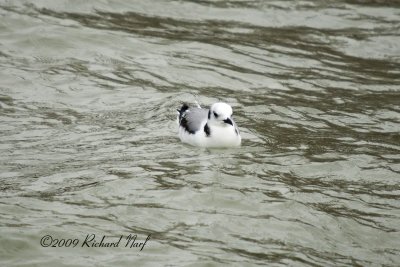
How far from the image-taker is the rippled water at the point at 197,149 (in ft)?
29.1

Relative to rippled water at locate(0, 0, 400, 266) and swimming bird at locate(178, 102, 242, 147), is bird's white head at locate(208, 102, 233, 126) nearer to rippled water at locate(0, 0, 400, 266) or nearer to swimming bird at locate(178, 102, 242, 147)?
swimming bird at locate(178, 102, 242, 147)

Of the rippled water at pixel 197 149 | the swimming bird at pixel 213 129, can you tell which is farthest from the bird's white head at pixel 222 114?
the rippled water at pixel 197 149

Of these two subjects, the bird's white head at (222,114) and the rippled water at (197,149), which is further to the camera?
the bird's white head at (222,114)

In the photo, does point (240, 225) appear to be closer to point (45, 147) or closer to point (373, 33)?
point (45, 147)

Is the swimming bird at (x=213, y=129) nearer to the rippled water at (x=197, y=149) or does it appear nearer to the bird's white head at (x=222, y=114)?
the bird's white head at (x=222, y=114)

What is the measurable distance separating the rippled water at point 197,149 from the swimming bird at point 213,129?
0.57 feet

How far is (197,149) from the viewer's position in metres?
12.0

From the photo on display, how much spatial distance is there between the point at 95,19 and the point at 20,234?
A: 10.1 m

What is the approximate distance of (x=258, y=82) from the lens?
15398 mm

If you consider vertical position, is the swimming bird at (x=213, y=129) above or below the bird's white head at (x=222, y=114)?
below

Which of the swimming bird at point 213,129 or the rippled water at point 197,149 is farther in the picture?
the swimming bird at point 213,129

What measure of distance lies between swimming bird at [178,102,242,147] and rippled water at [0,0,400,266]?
0.57 feet

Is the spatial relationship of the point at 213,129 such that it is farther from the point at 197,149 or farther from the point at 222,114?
the point at 197,149

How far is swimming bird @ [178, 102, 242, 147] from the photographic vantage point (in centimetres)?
1167
